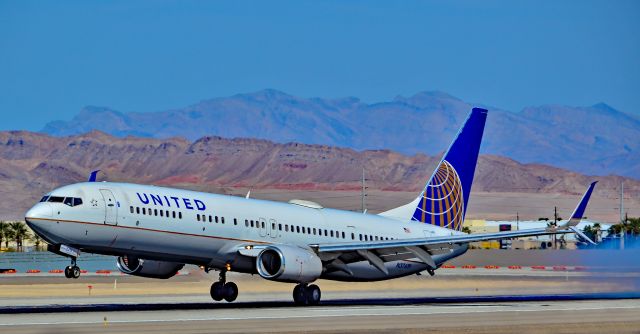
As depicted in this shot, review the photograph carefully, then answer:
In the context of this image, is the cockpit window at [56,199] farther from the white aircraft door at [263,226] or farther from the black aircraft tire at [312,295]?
the black aircraft tire at [312,295]

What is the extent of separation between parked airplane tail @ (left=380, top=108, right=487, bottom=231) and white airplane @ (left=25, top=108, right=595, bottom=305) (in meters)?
1.20

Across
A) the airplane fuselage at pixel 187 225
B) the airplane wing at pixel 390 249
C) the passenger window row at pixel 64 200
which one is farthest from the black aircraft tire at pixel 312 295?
the passenger window row at pixel 64 200

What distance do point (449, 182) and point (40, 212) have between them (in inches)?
1003

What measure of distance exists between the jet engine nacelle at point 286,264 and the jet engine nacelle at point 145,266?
14.5ft

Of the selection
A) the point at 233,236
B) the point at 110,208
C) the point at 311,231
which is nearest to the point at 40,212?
the point at 110,208

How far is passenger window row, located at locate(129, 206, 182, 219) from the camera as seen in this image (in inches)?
2000

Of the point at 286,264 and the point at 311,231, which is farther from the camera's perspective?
the point at 311,231

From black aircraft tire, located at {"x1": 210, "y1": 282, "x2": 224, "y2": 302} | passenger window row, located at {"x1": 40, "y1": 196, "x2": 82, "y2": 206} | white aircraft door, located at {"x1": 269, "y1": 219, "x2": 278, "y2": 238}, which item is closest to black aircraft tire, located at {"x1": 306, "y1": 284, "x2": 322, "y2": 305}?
white aircraft door, located at {"x1": 269, "y1": 219, "x2": 278, "y2": 238}

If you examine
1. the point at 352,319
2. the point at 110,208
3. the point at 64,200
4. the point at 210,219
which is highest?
the point at 64,200

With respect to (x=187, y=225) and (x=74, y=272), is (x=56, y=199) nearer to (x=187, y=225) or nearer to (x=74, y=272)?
(x=74, y=272)

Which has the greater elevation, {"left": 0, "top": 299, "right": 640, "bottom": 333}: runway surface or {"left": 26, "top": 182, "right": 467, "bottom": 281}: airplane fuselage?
{"left": 26, "top": 182, "right": 467, "bottom": 281}: airplane fuselage

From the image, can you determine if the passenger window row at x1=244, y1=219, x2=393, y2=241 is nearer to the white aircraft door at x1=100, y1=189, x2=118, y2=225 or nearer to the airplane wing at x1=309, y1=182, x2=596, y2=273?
the airplane wing at x1=309, y1=182, x2=596, y2=273

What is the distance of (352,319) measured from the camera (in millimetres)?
45531

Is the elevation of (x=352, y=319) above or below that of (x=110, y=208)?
below
